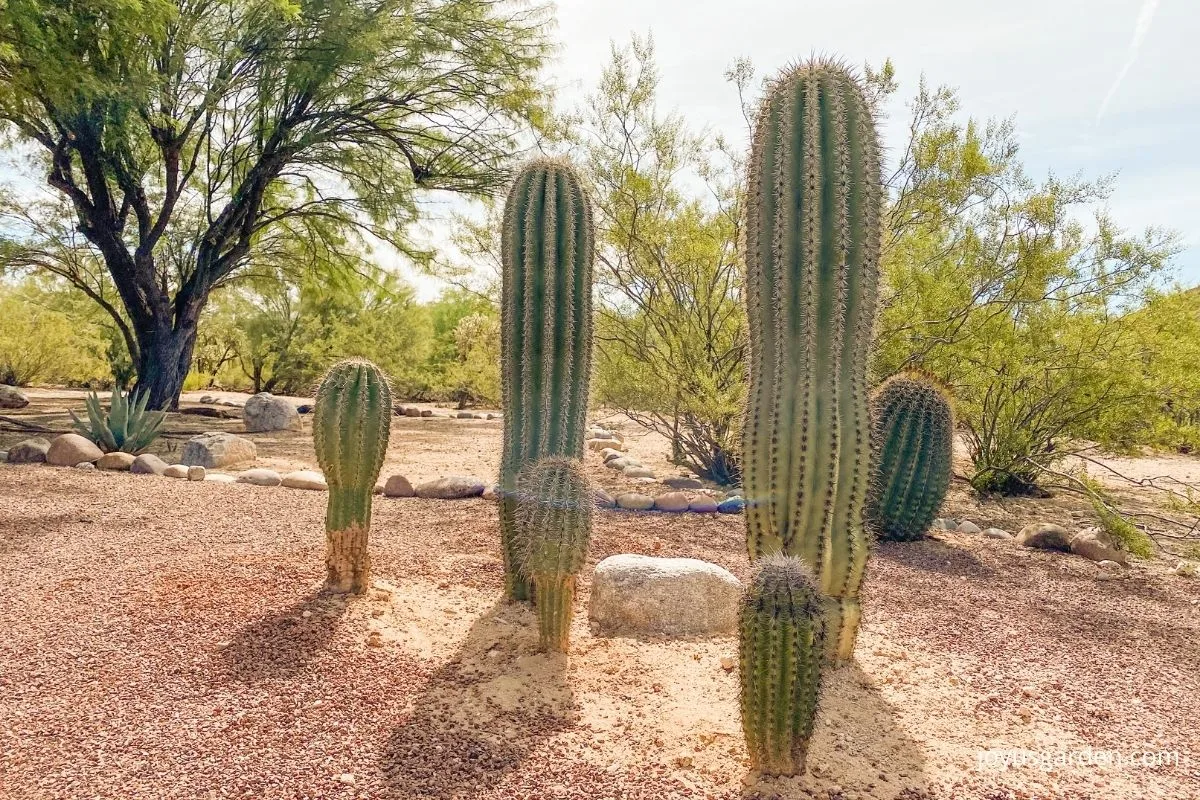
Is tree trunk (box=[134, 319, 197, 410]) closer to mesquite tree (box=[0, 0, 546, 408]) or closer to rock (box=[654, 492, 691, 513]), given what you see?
mesquite tree (box=[0, 0, 546, 408])

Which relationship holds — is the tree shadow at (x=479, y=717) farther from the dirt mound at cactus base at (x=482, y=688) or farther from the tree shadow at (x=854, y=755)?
the tree shadow at (x=854, y=755)

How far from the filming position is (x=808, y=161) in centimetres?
295

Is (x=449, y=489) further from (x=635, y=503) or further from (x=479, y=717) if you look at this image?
(x=479, y=717)

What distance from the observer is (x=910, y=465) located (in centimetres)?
552

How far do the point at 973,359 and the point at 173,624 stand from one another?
6740mm

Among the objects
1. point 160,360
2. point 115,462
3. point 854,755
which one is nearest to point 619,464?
point 115,462

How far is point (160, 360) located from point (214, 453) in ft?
16.9

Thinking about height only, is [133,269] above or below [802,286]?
above

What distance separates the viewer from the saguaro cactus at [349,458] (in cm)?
361

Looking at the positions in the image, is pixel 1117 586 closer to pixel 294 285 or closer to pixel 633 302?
pixel 633 302

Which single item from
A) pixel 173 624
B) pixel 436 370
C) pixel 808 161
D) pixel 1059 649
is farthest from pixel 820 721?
pixel 436 370

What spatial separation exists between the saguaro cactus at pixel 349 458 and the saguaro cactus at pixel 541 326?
65cm

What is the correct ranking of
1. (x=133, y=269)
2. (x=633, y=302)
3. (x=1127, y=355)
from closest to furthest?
(x=1127, y=355) → (x=633, y=302) → (x=133, y=269)

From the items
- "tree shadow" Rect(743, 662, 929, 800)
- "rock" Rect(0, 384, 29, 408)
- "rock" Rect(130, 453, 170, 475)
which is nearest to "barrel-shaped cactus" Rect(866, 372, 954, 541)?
"tree shadow" Rect(743, 662, 929, 800)
